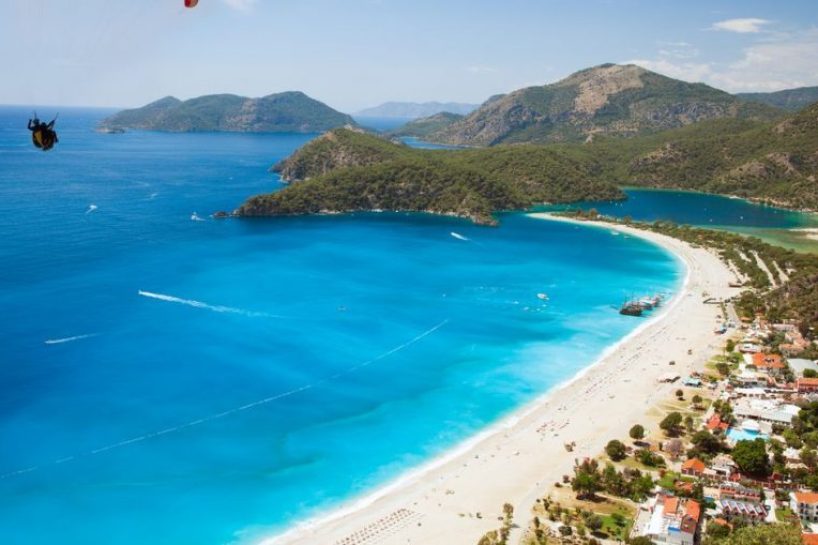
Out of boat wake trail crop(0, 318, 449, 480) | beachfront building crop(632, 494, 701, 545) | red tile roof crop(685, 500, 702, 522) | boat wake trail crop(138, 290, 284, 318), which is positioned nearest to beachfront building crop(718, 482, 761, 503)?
red tile roof crop(685, 500, 702, 522)

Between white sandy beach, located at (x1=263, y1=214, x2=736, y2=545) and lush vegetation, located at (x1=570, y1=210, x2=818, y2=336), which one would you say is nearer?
white sandy beach, located at (x1=263, y1=214, x2=736, y2=545)

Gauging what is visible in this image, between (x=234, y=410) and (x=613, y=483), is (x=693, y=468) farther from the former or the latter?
(x=234, y=410)

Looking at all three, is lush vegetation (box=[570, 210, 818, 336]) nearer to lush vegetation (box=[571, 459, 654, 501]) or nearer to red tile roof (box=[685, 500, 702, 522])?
lush vegetation (box=[571, 459, 654, 501])

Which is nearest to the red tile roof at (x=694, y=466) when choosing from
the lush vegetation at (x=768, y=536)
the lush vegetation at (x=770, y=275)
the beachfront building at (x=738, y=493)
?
the beachfront building at (x=738, y=493)

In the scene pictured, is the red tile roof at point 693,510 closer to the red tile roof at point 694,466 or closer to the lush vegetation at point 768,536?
the red tile roof at point 694,466

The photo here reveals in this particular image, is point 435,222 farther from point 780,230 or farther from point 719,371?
point 719,371

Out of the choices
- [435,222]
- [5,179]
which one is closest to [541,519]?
[435,222]

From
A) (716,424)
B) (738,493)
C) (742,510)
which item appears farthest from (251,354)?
(742,510)
